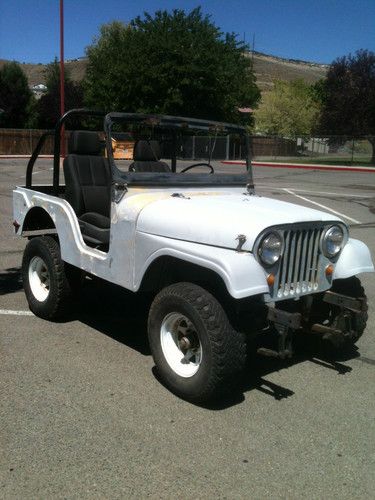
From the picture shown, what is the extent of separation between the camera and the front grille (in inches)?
138

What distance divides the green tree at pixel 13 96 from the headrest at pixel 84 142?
45221 mm

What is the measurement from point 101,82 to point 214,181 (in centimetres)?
3820

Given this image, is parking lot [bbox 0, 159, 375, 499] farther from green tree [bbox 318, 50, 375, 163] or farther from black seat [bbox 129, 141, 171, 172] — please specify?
green tree [bbox 318, 50, 375, 163]

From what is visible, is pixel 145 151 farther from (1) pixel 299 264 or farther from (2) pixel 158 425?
(2) pixel 158 425

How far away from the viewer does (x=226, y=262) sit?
10.6 ft

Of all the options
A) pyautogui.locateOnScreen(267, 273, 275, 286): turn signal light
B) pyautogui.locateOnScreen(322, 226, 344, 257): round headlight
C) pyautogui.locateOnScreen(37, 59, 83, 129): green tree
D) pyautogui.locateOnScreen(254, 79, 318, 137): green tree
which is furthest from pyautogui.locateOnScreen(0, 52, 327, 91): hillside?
pyautogui.locateOnScreen(267, 273, 275, 286): turn signal light

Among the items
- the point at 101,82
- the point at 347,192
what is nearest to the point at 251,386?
the point at 347,192

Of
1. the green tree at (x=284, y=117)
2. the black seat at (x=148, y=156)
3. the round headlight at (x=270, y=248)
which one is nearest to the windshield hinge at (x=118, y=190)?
the black seat at (x=148, y=156)

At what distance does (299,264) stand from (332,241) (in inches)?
13.2

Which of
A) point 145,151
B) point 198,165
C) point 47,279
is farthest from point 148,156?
point 47,279

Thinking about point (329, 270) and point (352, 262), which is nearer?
point (329, 270)

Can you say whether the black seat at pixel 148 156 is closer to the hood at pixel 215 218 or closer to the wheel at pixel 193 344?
the hood at pixel 215 218

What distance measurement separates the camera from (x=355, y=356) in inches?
172

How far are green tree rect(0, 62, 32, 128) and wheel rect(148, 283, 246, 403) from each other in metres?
47.1
